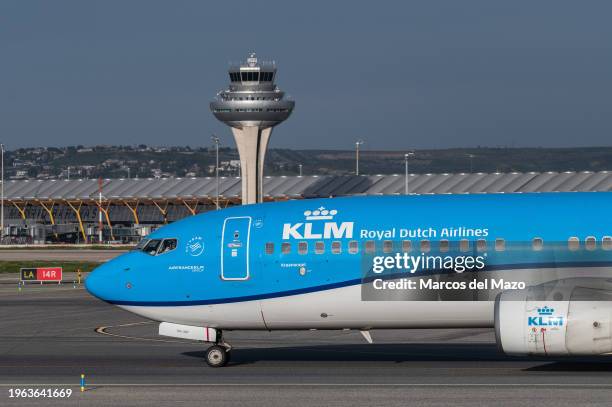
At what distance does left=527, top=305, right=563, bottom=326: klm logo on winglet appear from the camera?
25172mm

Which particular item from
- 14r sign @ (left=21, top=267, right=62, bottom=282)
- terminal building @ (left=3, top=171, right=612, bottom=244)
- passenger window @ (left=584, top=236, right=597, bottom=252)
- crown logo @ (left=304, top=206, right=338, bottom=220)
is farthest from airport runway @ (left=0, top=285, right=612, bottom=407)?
terminal building @ (left=3, top=171, right=612, bottom=244)

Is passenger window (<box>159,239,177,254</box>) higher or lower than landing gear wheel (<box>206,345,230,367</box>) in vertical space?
higher

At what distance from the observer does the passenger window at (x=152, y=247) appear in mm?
29391

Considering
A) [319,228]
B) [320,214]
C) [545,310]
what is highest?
[320,214]

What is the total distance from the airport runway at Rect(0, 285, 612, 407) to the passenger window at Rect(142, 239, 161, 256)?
2.99m

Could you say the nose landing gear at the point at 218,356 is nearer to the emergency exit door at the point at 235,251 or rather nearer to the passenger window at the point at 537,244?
the emergency exit door at the point at 235,251

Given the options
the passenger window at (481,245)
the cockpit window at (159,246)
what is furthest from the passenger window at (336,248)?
the cockpit window at (159,246)

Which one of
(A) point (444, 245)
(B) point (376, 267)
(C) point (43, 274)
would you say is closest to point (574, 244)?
(A) point (444, 245)

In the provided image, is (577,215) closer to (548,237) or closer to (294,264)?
(548,237)

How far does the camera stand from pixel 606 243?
88.2 feet

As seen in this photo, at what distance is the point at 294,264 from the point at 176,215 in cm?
14928

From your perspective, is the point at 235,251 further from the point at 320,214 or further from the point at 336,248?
the point at 336,248

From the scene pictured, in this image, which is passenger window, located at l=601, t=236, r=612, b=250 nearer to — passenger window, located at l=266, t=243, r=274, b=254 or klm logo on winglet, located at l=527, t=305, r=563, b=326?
klm logo on winglet, located at l=527, t=305, r=563, b=326

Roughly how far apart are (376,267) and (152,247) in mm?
6036
